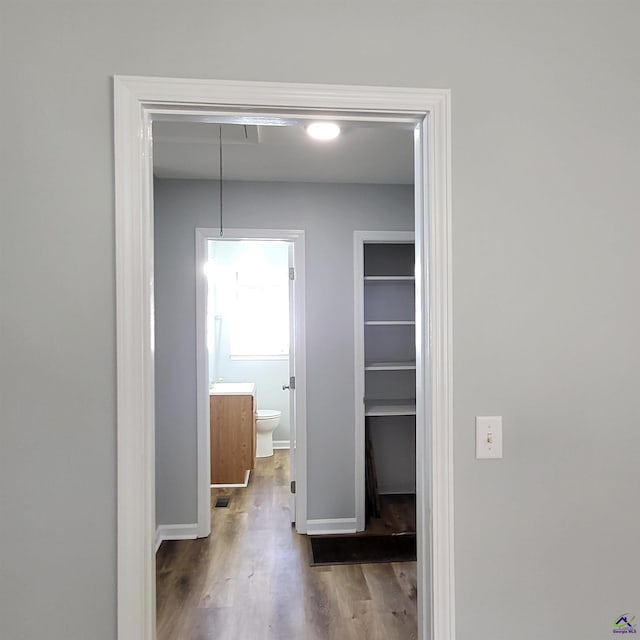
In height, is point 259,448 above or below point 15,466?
below

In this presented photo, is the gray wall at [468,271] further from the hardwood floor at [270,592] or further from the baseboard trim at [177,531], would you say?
the baseboard trim at [177,531]

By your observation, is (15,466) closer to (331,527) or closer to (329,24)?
(329,24)

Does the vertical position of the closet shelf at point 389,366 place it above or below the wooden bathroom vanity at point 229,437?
above

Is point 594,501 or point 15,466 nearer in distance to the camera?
point 15,466

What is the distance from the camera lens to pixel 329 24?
1.08 metres

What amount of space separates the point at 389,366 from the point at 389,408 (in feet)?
1.09

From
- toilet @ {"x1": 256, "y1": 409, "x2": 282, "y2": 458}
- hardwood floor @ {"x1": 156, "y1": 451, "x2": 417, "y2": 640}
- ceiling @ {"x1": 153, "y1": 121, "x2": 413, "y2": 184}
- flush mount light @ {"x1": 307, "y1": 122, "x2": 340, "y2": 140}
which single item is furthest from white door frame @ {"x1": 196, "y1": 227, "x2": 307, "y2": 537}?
toilet @ {"x1": 256, "y1": 409, "x2": 282, "y2": 458}

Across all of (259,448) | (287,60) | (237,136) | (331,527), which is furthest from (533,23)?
(259,448)

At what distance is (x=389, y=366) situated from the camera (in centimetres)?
352

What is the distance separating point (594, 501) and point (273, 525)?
2.58m

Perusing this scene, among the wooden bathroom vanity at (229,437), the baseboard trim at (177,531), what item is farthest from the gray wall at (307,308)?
the wooden bathroom vanity at (229,437)

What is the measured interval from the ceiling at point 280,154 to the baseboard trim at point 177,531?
2.38 metres

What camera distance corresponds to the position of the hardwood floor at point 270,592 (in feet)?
7.05

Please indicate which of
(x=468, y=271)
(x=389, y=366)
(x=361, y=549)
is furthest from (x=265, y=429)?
(x=468, y=271)
